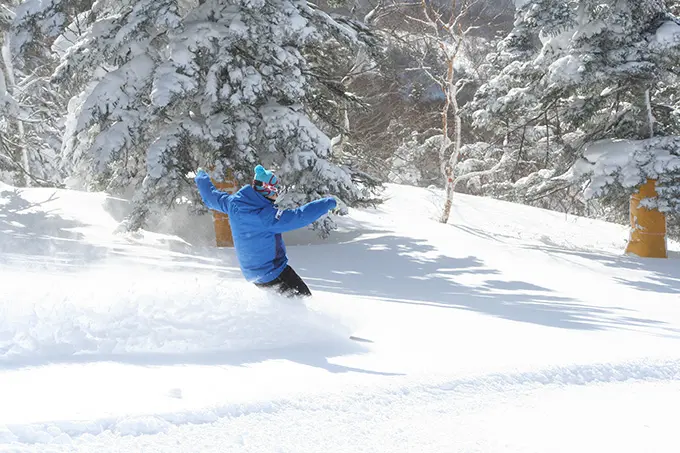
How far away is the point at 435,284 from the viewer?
9516 mm

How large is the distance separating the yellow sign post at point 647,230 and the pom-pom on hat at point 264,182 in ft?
32.4

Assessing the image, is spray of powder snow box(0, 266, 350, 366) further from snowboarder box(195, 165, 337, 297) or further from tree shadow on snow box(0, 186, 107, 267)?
tree shadow on snow box(0, 186, 107, 267)

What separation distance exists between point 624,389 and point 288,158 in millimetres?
7236

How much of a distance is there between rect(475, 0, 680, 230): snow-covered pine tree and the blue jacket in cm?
850

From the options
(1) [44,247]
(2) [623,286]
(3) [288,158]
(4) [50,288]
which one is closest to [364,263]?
(3) [288,158]

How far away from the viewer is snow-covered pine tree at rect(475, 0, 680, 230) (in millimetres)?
12211

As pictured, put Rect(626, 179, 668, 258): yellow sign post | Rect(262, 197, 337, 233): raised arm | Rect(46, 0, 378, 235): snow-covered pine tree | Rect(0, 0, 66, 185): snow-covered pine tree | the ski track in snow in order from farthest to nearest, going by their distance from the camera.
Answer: Rect(626, 179, 668, 258): yellow sign post, Rect(0, 0, 66, 185): snow-covered pine tree, Rect(46, 0, 378, 235): snow-covered pine tree, Rect(262, 197, 337, 233): raised arm, the ski track in snow

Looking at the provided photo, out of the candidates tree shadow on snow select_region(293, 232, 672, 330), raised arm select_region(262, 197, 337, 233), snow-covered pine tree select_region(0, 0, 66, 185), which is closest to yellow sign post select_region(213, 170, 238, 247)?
tree shadow on snow select_region(293, 232, 672, 330)

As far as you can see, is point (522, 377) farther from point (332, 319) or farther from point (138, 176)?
point (138, 176)

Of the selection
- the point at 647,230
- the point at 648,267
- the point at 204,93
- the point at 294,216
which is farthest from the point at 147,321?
the point at 647,230

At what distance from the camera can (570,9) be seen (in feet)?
39.6

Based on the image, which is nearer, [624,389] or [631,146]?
[624,389]

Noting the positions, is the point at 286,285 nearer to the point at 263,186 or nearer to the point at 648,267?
the point at 263,186

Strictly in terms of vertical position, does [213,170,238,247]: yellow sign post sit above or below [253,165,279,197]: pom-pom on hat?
below
